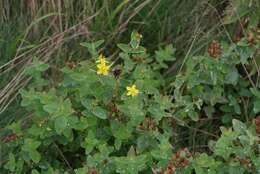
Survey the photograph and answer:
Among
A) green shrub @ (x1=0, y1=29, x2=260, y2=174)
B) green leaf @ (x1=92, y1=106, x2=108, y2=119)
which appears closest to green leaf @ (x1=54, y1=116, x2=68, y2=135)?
green shrub @ (x1=0, y1=29, x2=260, y2=174)

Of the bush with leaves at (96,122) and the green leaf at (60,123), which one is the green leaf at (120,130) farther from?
the green leaf at (60,123)

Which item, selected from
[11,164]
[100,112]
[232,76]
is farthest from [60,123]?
[232,76]

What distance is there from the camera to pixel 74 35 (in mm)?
2746

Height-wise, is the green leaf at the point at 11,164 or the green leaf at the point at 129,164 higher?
the green leaf at the point at 129,164

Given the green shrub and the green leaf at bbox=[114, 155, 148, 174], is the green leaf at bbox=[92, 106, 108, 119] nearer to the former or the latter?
the green shrub

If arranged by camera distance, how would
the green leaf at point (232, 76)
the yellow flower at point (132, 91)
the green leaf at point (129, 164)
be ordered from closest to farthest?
the green leaf at point (129, 164) → the yellow flower at point (132, 91) → the green leaf at point (232, 76)

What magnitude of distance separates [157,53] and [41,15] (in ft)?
2.23

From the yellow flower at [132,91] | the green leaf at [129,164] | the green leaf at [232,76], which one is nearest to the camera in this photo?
the green leaf at [129,164]

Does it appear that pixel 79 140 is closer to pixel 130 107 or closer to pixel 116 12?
pixel 130 107

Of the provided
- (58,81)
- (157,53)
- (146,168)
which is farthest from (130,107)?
(58,81)

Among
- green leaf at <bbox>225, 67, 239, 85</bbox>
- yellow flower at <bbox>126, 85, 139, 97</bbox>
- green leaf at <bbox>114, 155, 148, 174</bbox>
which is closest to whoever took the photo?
green leaf at <bbox>114, 155, 148, 174</bbox>

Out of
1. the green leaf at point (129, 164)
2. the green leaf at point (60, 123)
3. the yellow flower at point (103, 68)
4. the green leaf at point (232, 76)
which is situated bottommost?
the green leaf at point (129, 164)

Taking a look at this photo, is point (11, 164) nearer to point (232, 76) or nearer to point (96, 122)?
point (96, 122)

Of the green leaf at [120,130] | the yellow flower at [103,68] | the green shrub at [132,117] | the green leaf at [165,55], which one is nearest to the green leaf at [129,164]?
the green shrub at [132,117]
